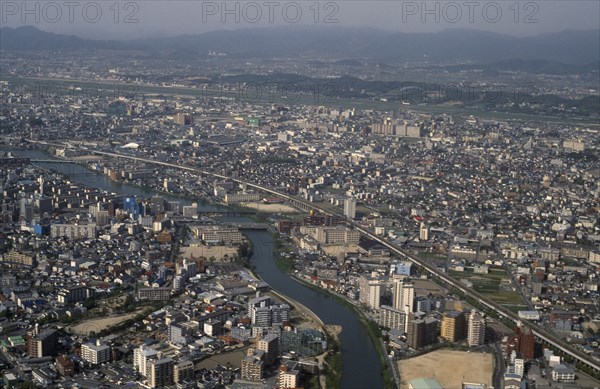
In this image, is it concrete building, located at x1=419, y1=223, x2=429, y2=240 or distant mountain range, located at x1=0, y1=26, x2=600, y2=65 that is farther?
distant mountain range, located at x1=0, y1=26, x2=600, y2=65

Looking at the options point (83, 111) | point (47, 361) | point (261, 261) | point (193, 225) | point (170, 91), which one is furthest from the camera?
point (170, 91)

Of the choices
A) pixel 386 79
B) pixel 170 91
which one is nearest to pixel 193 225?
pixel 170 91

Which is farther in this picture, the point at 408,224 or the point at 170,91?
the point at 170,91

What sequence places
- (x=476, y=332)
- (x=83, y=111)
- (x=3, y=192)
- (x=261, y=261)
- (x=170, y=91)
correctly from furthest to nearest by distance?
(x=170, y=91) → (x=83, y=111) → (x=3, y=192) → (x=261, y=261) → (x=476, y=332)

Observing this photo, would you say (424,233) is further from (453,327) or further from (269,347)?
(269,347)

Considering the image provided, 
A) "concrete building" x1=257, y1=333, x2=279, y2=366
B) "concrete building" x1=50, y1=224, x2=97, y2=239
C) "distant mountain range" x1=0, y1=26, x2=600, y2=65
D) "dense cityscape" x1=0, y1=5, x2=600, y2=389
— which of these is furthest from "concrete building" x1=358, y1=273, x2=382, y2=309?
"distant mountain range" x1=0, y1=26, x2=600, y2=65

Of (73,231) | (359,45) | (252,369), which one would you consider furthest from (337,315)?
(359,45)

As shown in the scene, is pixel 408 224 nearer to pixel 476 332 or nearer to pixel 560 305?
pixel 560 305

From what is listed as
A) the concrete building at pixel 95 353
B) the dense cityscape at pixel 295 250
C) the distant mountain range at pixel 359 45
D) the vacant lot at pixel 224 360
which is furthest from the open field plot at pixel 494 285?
the distant mountain range at pixel 359 45

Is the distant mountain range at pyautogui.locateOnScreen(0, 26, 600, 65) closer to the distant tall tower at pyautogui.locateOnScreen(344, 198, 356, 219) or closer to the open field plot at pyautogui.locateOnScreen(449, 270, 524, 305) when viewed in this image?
the distant tall tower at pyautogui.locateOnScreen(344, 198, 356, 219)
